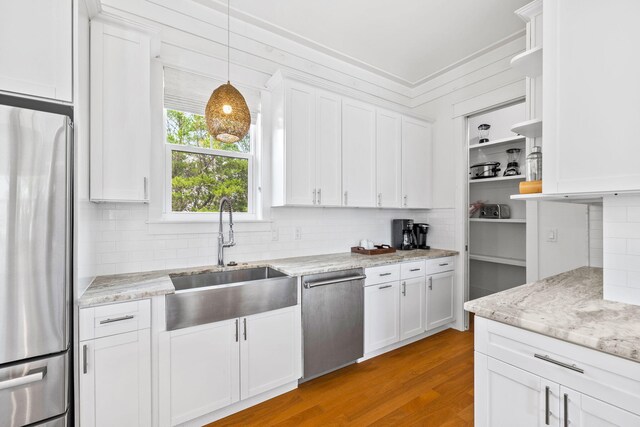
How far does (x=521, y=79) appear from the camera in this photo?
2936 millimetres

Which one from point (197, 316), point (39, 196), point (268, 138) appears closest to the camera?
point (39, 196)

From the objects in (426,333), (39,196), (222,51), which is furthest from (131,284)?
(426,333)

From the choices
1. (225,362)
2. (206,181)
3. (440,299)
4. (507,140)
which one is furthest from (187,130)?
(507,140)

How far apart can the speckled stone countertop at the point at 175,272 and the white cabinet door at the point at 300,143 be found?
0.57 meters

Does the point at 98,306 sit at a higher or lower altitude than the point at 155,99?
lower

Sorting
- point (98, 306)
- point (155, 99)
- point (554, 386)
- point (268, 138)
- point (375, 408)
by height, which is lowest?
point (375, 408)

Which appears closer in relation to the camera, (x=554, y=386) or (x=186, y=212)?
(x=554, y=386)

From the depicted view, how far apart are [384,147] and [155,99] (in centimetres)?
222

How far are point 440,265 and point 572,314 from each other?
81.4 inches

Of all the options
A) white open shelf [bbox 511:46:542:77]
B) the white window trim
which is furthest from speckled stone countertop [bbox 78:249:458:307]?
white open shelf [bbox 511:46:542:77]

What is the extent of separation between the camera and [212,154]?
264 centimetres

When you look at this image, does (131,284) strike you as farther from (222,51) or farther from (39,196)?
(222,51)

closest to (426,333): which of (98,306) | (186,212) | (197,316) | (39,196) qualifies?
(197,316)

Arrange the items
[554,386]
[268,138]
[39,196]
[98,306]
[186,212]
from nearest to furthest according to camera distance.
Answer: [554,386] < [39,196] < [98,306] < [186,212] < [268,138]
